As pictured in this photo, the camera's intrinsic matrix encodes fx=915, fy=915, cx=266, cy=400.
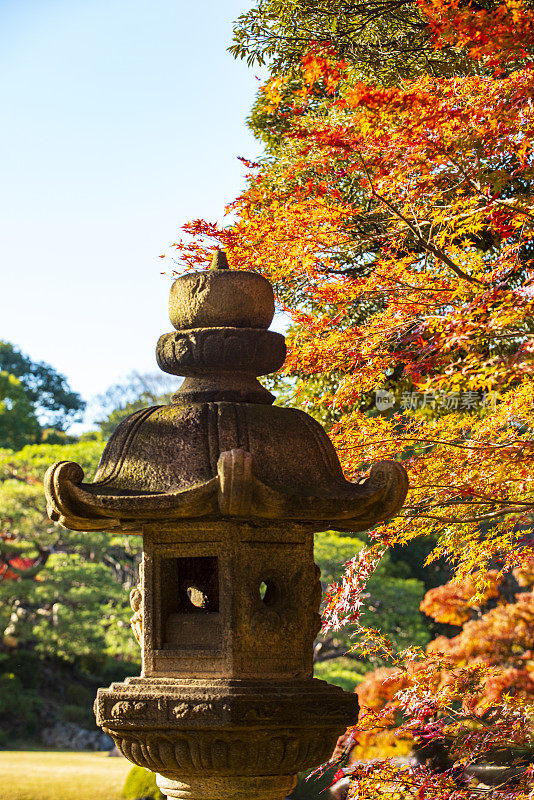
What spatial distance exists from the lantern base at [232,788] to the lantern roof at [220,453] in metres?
1.14

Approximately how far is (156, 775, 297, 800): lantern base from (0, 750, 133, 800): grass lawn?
26.9 feet

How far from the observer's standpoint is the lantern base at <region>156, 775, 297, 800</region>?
13.2 feet

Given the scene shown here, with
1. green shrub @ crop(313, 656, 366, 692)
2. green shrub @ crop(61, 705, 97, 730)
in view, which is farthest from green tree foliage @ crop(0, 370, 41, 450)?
green shrub @ crop(313, 656, 366, 692)

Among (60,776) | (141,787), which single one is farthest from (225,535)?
(60,776)

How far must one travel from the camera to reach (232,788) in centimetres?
402

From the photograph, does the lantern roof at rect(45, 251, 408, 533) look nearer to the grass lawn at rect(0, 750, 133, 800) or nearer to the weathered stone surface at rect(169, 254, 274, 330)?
the weathered stone surface at rect(169, 254, 274, 330)

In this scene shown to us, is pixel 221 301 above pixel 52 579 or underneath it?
above

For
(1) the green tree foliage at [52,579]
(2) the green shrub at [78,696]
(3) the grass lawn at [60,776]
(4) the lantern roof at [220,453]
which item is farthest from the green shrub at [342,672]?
(4) the lantern roof at [220,453]

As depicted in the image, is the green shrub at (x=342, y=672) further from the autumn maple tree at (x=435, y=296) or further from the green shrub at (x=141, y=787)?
the autumn maple tree at (x=435, y=296)

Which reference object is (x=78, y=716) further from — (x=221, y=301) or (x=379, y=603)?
(x=221, y=301)

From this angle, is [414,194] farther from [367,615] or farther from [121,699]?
[367,615]

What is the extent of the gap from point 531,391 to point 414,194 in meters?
1.52

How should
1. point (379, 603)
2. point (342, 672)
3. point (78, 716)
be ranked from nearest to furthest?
point (379, 603), point (342, 672), point (78, 716)

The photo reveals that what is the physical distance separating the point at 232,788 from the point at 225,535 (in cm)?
110
